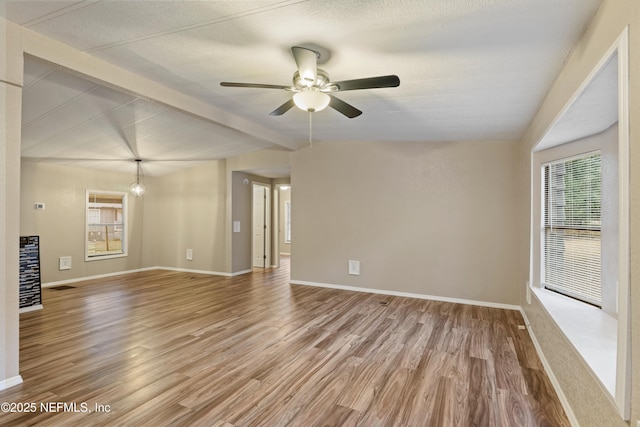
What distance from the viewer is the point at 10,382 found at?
7.44ft

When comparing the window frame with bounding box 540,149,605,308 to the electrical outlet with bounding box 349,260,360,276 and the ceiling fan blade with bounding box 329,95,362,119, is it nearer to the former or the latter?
the ceiling fan blade with bounding box 329,95,362,119

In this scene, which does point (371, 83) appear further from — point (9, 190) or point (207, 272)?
point (207, 272)

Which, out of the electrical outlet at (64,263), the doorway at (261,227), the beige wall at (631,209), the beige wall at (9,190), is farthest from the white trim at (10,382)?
the doorway at (261,227)

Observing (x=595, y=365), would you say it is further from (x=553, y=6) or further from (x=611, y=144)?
(x=553, y=6)

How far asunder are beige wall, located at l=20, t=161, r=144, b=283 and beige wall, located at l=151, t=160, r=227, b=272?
38.2 inches

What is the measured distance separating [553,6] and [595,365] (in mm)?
2014

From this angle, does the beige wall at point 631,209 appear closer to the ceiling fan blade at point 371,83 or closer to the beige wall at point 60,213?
the ceiling fan blade at point 371,83

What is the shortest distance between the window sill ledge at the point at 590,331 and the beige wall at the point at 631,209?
54 millimetres

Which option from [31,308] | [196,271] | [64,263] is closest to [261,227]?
[196,271]

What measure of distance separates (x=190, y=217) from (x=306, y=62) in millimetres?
5897

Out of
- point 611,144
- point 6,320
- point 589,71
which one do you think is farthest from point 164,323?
point 611,144

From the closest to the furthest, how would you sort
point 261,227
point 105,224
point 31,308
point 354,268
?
point 31,308 → point 354,268 → point 105,224 → point 261,227

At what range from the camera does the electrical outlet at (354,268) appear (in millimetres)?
5387

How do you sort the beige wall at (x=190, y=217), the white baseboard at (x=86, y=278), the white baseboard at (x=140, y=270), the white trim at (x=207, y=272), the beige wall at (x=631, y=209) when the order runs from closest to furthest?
the beige wall at (x=631, y=209)
the white baseboard at (x=86, y=278)
the white baseboard at (x=140, y=270)
the white trim at (x=207, y=272)
the beige wall at (x=190, y=217)
